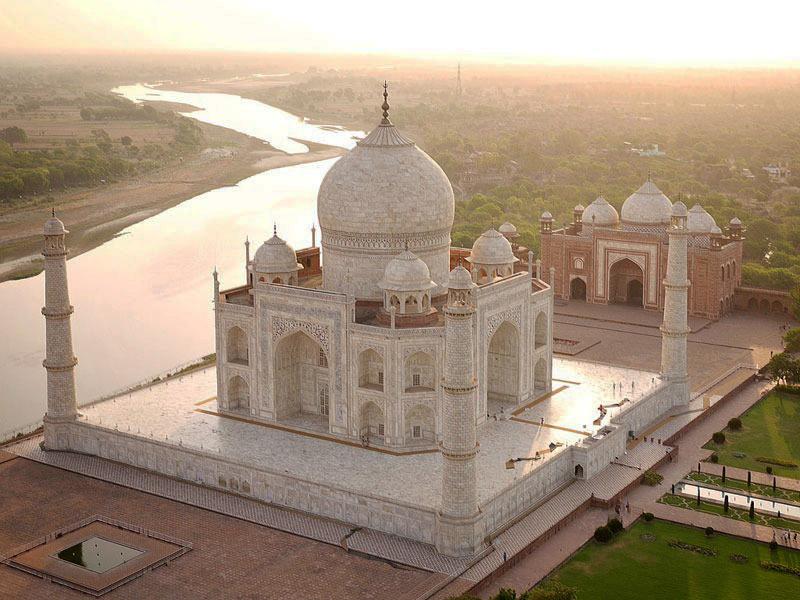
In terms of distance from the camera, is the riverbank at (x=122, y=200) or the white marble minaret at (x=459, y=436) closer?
the white marble minaret at (x=459, y=436)

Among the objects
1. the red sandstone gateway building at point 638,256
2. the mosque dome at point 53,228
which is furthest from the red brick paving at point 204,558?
the red sandstone gateway building at point 638,256

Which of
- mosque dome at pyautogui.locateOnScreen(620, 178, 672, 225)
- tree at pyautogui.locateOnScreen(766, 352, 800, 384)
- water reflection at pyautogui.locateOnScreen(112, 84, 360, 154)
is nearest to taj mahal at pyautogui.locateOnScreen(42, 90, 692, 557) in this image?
tree at pyautogui.locateOnScreen(766, 352, 800, 384)

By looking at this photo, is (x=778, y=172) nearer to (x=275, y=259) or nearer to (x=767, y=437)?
(x=767, y=437)

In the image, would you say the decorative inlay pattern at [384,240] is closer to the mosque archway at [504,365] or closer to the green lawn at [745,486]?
the mosque archway at [504,365]

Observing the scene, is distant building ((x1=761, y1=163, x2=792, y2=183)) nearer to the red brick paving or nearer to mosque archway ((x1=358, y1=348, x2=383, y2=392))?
mosque archway ((x1=358, y1=348, x2=383, y2=392))

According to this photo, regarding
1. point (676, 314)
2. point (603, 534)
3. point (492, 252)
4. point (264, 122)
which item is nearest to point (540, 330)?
point (492, 252)

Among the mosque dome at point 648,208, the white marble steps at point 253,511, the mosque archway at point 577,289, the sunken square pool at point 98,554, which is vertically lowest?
the sunken square pool at point 98,554
